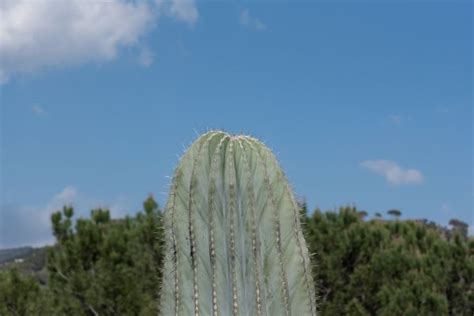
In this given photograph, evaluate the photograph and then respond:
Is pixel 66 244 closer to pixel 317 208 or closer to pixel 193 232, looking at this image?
pixel 317 208

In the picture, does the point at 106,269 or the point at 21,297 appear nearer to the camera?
the point at 21,297

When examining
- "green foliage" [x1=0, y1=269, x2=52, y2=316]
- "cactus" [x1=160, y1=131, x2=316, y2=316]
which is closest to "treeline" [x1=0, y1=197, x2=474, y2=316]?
"green foliage" [x1=0, y1=269, x2=52, y2=316]

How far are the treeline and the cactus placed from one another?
25.6ft

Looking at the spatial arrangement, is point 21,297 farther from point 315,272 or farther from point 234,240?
point 234,240

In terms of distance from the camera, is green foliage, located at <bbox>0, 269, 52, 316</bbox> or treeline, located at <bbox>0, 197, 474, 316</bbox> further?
treeline, located at <bbox>0, 197, 474, 316</bbox>

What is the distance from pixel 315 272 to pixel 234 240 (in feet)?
28.9

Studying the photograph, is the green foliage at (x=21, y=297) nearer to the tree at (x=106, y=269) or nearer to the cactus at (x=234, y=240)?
the tree at (x=106, y=269)

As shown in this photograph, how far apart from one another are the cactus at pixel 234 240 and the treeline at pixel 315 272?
7.81 m

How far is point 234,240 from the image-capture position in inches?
118

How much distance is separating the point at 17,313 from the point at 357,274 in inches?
229

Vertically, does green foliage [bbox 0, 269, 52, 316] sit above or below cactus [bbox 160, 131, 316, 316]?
above

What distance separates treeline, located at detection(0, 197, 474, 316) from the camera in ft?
37.1

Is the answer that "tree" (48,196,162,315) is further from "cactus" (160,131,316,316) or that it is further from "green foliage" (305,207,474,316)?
"cactus" (160,131,316,316)

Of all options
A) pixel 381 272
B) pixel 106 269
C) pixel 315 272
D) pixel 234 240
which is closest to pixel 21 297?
pixel 106 269
